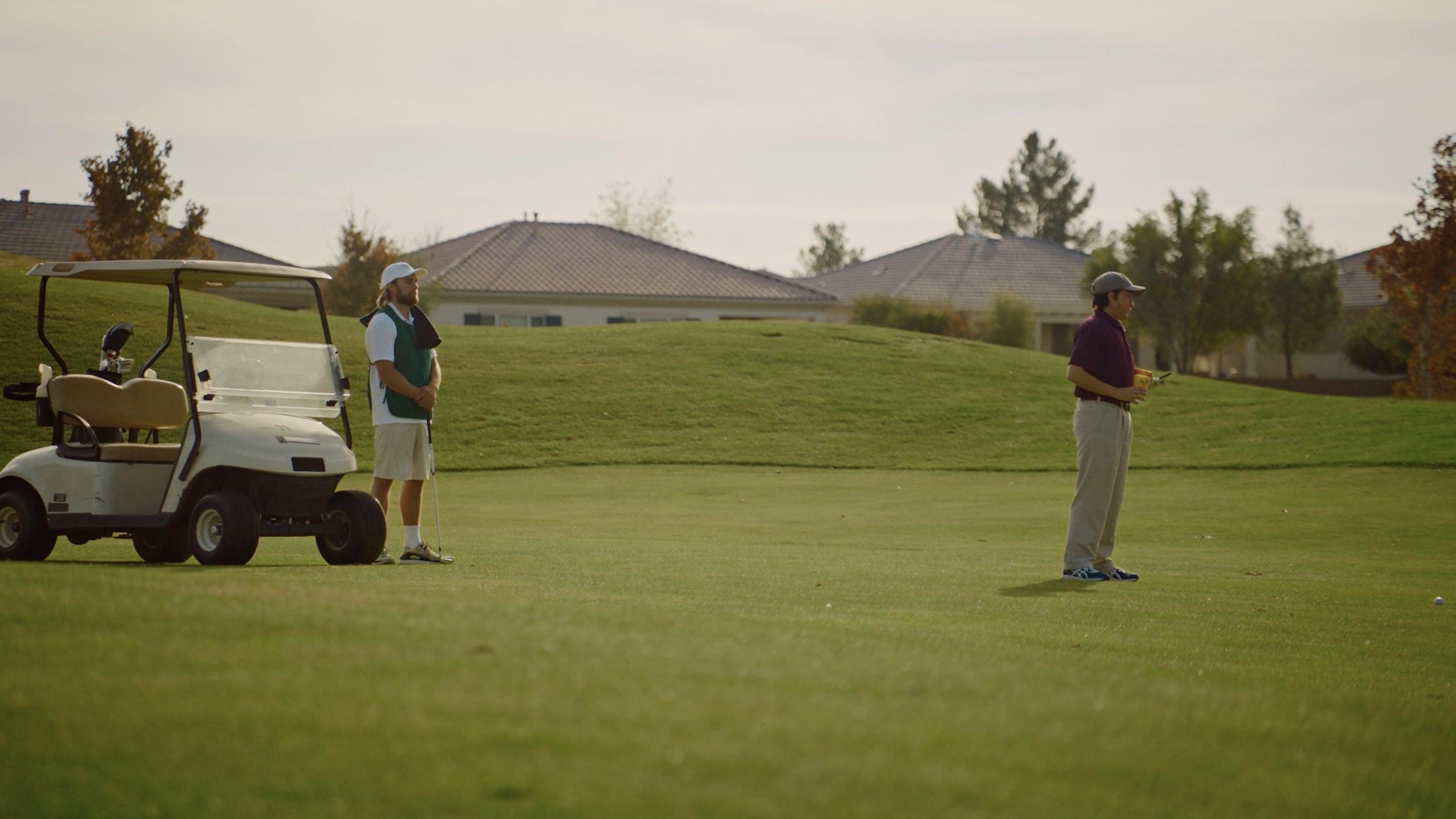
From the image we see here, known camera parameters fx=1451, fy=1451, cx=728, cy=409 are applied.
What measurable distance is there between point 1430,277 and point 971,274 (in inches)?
1216

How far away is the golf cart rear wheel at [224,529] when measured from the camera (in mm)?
9656

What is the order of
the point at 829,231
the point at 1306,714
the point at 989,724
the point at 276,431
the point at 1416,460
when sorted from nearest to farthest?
the point at 989,724 < the point at 1306,714 < the point at 276,431 < the point at 1416,460 < the point at 829,231

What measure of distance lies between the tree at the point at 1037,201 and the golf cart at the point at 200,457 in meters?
121

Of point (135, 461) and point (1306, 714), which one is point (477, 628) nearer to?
point (1306, 714)

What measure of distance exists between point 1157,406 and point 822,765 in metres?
35.3

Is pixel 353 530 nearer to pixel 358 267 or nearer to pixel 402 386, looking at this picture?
pixel 402 386

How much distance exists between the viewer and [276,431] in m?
10.1

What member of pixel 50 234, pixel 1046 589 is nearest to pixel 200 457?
pixel 1046 589

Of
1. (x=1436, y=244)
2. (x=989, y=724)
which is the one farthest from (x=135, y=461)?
(x=1436, y=244)

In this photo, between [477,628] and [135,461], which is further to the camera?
[135,461]

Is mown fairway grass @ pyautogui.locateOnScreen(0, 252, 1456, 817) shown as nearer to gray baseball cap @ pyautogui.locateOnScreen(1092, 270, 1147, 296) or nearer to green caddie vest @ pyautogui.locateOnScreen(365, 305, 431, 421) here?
green caddie vest @ pyautogui.locateOnScreen(365, 305, 431, 421)

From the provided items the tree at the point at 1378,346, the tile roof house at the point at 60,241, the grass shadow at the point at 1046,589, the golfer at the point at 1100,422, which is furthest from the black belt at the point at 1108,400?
the tree at the point at 1378,346

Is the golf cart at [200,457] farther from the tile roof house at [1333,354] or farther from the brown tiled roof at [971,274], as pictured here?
the tile roof house at [1333,354]

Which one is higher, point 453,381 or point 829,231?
point 829,231
